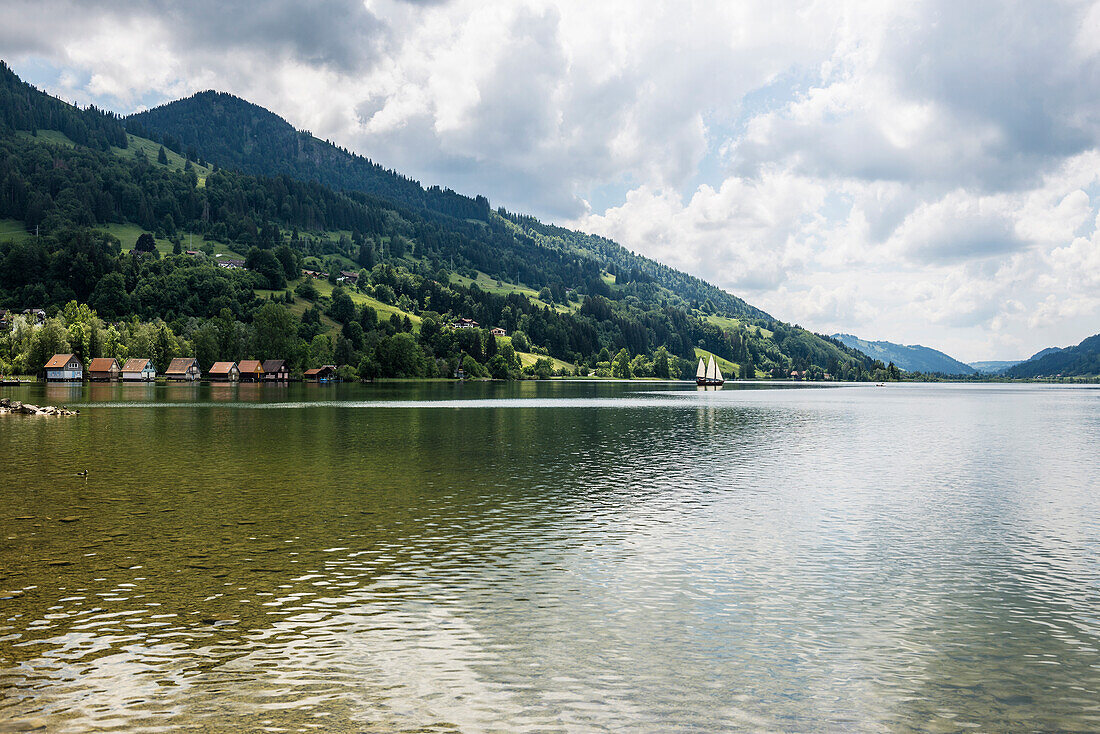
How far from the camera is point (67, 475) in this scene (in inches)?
1797

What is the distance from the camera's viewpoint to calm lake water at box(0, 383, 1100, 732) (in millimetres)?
15094

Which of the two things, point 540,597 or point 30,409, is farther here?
point 30,409

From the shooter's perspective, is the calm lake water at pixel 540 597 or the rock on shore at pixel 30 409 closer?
the calm lake water at pixel 540 597

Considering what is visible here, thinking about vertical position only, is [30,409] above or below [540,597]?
above

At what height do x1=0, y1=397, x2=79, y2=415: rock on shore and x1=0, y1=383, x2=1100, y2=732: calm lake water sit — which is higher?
x1=0, y1=397, x2=79, y2=415: rock on shore

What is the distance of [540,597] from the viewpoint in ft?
74.8

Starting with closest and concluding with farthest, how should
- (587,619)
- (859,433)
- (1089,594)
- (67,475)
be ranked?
1. (587,619)
2. (1089,594)
3. (67,475)
4. (859,433)

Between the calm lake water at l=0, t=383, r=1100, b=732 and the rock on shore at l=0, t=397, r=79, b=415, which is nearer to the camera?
the calm lake water at l=0, t=383, r=1100, b=732

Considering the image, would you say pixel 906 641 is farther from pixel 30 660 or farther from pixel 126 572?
pixel 126 572

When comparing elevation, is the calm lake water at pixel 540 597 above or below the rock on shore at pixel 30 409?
below

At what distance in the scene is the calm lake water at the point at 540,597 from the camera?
1509 centimetres

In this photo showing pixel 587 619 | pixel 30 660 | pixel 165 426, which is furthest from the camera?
pixel 165 426

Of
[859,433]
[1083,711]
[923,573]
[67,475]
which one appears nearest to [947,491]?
[923,573]

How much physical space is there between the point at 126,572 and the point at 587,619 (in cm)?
1595
